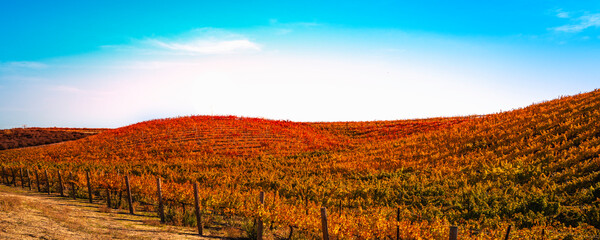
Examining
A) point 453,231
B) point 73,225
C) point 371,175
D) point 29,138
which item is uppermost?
point 29,138

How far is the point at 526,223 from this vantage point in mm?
13828

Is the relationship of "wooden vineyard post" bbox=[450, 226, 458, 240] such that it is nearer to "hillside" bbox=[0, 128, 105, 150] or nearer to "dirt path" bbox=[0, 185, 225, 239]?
"dirt path" bbox=[0, 185, 225, 239]

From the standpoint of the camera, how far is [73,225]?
12008mm

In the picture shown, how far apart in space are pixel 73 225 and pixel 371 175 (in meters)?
19.8

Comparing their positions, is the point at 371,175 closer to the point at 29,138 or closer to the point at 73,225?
the point at 73,225

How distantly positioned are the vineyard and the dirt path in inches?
60.5

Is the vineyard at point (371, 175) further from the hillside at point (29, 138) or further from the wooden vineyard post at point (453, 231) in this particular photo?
the hillside at point (29, 138)

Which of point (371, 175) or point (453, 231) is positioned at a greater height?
point (453, 231)

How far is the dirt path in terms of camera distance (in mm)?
10484

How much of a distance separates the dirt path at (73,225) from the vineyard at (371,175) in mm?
1537

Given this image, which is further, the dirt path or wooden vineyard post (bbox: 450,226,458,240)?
the dirt path

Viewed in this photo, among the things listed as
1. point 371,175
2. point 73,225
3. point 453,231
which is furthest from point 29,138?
point 453,231

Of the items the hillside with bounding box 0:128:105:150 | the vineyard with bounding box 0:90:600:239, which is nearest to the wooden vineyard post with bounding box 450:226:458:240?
the vineyard with bounding box 0:90:600:239

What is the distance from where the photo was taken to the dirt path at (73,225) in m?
10.5
